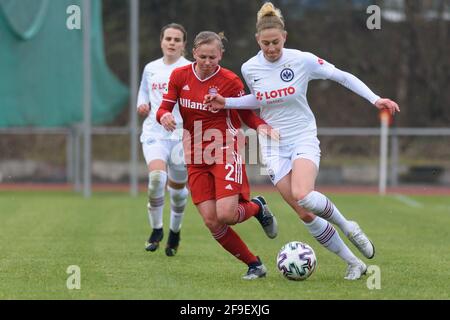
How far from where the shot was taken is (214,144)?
7.56 meters

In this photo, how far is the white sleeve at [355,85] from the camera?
24.0 ft

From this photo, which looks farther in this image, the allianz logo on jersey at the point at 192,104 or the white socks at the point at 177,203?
the white socks at the point at 177,203

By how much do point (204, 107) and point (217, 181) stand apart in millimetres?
590

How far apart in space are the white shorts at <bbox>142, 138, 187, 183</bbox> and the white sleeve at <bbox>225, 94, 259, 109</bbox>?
6.61ft

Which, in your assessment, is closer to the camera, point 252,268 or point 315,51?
point 252,268

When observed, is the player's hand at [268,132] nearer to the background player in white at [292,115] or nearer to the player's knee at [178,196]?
the background player in white at [292,115]

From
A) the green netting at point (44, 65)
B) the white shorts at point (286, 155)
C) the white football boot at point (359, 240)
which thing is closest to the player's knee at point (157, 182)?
the white shorts at point (286, 155)

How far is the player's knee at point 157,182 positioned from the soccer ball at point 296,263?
7.36 feet

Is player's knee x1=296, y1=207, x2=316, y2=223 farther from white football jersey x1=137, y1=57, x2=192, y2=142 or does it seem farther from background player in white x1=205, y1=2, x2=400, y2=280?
white football jersey x1=137, y1=57, x2=192, y2=142

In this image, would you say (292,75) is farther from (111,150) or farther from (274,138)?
(111,150)

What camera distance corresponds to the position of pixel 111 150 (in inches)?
952

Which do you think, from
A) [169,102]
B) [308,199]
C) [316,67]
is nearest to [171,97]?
[169,102]

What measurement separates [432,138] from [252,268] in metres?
16.2
